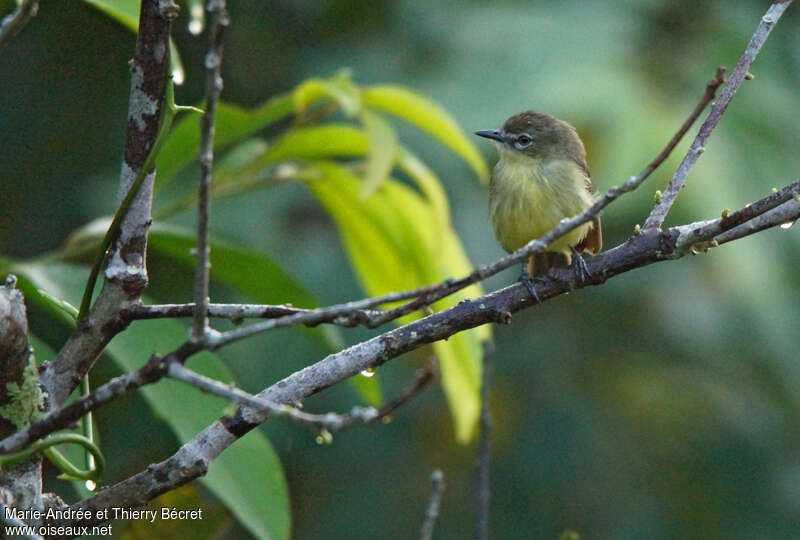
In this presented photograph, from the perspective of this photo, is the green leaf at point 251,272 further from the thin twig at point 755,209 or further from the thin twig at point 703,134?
the thin twig at point 755,209

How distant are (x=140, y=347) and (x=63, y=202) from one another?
2893 millimetres

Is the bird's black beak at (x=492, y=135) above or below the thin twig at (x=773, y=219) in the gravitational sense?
above

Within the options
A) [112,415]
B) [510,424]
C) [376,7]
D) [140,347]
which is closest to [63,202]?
[112,415]

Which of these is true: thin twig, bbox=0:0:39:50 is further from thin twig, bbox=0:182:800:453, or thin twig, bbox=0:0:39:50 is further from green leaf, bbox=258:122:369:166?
green leaf, bbox=258:122:369:166

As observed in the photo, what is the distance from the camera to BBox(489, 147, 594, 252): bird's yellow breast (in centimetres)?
322

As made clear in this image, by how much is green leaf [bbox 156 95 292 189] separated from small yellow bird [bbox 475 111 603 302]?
2.81 feet

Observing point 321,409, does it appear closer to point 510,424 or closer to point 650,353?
point 510,424

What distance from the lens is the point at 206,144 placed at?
1143 mm

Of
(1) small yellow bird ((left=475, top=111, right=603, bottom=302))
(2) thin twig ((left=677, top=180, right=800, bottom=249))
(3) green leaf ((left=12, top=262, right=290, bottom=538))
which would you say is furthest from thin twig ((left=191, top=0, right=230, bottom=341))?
→ (1) small yellow bird ((left=475, top=111, right=603, bottom=302))

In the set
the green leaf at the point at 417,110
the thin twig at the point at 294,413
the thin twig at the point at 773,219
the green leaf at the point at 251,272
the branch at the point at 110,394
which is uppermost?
the green leaf at the point at 417,110

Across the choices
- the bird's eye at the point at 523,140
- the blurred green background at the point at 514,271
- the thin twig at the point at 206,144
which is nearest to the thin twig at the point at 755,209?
the thin twig at the point at 206,144

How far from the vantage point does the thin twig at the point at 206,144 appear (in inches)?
43.2

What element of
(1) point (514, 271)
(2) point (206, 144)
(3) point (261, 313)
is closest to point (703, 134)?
(3) point (261, 313)

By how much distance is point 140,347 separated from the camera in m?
2.14
